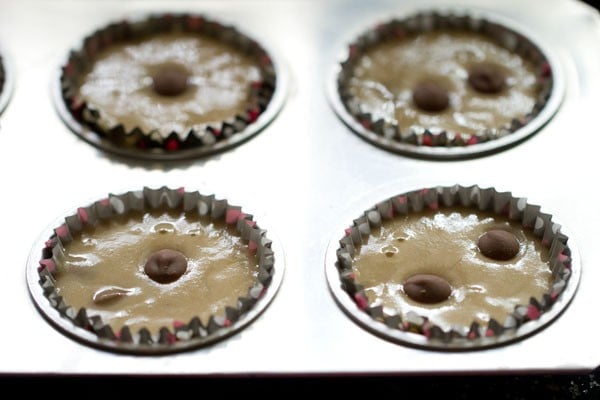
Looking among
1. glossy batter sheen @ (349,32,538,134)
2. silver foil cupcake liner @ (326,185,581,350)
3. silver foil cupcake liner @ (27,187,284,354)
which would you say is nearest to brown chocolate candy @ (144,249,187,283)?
silver foil cupcake liner @ (27,187,284,354)

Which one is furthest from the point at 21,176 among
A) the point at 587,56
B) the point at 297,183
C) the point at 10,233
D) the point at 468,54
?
the point at 587,56

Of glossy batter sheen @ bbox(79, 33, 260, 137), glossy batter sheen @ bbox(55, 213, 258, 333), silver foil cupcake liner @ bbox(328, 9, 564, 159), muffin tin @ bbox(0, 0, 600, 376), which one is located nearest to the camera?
muffin tin @ bbox(0, 0, 600, 376)

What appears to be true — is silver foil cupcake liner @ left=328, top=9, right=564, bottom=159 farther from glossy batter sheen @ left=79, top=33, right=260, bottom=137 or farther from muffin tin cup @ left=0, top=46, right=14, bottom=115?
muffin tin cup @ left=0, top=46, right=14, bottom=115

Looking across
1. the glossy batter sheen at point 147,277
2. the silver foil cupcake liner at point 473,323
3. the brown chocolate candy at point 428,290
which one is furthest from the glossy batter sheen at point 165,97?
the brown chocolate candy at point 428,290

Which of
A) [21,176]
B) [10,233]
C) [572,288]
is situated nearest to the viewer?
[572,288]

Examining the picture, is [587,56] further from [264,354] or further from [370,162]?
[264,354]

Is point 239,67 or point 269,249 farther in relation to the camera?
point 239,67
